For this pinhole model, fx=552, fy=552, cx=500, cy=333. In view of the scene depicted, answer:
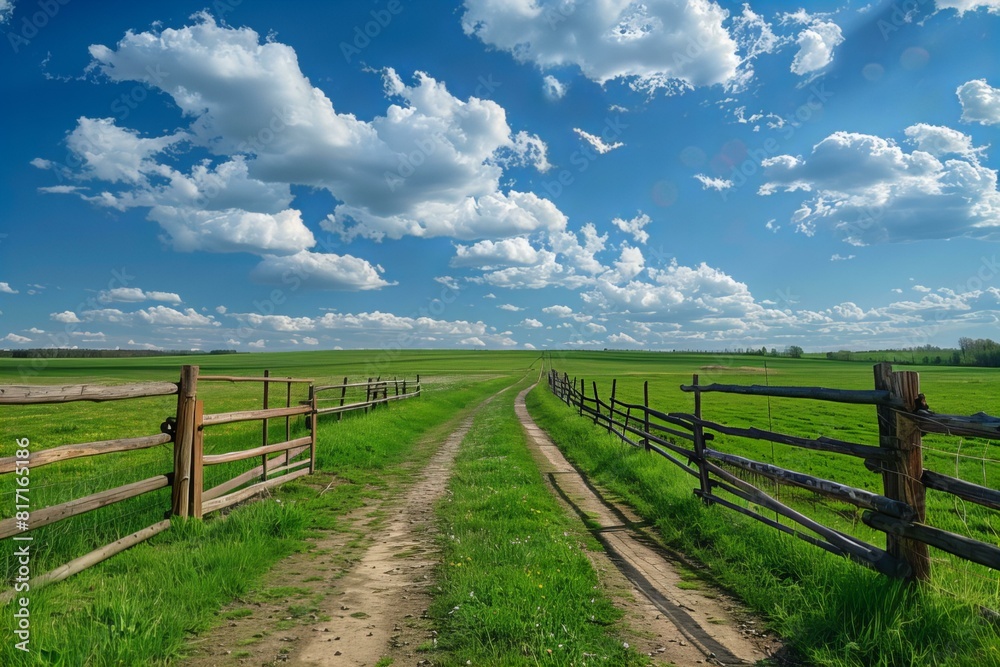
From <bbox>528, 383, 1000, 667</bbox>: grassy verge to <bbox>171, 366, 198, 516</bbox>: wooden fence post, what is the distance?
5994 millimetres

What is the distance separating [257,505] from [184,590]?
8.83 ft

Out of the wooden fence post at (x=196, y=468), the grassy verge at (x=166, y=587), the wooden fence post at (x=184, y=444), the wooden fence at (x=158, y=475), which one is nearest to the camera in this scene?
the grassy verge at (x=166, y=587)

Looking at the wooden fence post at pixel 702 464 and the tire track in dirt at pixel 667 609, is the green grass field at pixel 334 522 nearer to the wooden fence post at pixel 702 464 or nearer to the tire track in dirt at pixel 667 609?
the wooden fence post at pixel 702 464

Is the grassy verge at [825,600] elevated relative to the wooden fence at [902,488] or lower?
lower

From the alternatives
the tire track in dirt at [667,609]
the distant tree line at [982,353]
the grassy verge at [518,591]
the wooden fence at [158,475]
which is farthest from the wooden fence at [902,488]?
the distant tree line at [982,353]

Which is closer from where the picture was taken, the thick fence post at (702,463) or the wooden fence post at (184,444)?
the wooden fence post at (184,444)

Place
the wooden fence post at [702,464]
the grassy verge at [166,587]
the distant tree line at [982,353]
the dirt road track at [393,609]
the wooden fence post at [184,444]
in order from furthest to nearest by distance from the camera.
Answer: the distant tree line at [982,353] < the wooden fence post at [702,464] < the wooden fence post at [184,444] < the dirt road track at [393,609] < the grassy verge at [166,587]

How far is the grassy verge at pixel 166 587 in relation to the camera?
3643mm

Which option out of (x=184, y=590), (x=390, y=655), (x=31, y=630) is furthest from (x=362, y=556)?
(x=31, y=630)

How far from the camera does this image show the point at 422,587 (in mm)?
5074

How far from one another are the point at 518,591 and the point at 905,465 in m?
3.36

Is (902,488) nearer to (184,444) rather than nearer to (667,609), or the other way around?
(667,609)

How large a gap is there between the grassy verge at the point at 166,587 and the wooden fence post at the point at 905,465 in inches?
221

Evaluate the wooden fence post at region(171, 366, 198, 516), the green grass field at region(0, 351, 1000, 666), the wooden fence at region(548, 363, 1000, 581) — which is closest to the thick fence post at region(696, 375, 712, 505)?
the green grass field at region(0, 351, 1000, 666)
